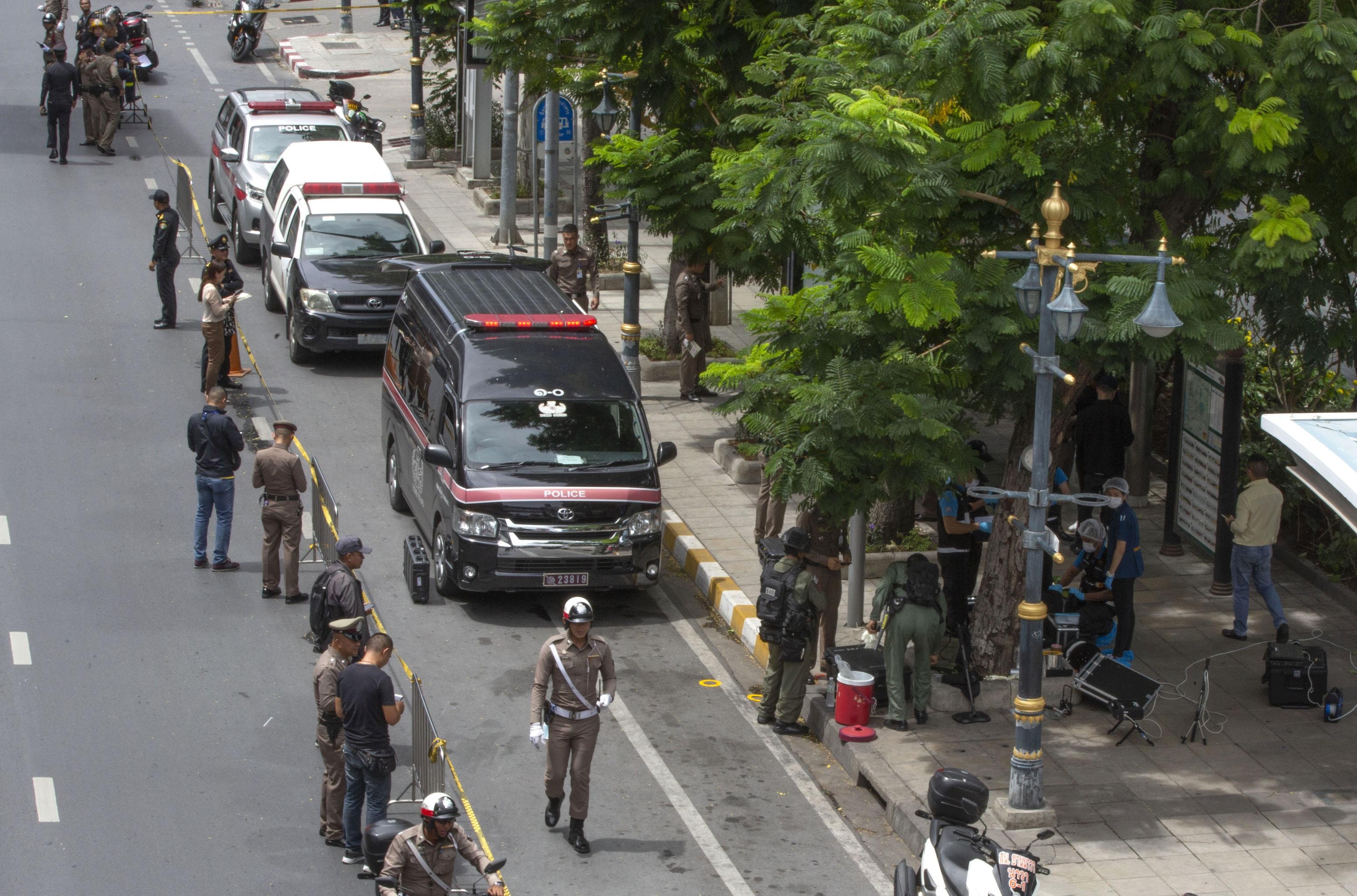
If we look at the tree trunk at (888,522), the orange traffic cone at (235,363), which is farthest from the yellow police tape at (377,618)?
the tree trunk at (888,522)

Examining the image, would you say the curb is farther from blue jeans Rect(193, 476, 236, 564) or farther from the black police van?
blue jeans Rect(193, 476, 236, 564)

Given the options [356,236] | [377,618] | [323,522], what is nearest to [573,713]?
[377,618]

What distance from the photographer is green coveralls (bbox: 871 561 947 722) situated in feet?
40.1

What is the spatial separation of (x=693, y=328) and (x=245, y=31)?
2399 cm

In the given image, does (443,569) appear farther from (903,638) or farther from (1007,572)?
(1007,572)

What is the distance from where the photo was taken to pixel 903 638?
12.3 meters

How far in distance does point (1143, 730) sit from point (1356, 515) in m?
3.32


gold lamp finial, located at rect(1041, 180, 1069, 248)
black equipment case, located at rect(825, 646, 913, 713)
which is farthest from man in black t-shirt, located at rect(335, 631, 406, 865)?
gold lamp finial, located at rect(1041, 180, 1069, 248)

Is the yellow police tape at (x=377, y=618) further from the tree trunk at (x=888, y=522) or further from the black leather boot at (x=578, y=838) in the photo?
the tree trunk at (x=888, y=522)

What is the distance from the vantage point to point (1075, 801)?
37.7 ft

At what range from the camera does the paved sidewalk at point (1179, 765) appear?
35.1 feet

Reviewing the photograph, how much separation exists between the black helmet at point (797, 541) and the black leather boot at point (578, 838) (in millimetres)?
2694

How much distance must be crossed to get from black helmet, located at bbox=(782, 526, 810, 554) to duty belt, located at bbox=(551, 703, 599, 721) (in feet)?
7.39

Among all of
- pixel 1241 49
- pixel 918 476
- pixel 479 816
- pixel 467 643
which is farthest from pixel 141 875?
pixel 1241 49
